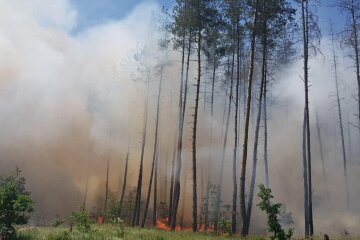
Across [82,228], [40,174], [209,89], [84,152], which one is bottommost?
[82,228]

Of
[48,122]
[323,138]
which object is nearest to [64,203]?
[48,122]

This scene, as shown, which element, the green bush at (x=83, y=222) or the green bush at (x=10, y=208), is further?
the green bush at (x=83, y=222)

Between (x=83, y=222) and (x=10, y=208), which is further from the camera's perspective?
(x=83, y=222)

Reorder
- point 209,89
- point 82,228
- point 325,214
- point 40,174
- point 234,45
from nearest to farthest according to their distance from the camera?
point 82,228, point 234,45, point 325,214, point 40,174, point 209,89

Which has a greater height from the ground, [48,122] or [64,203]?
[48,122]

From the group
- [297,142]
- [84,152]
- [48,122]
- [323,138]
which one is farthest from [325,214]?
[48,122]

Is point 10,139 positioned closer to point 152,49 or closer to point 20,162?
point 20,162

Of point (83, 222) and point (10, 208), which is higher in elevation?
point (10, 208)

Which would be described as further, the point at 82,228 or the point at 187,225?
the point at 187,225

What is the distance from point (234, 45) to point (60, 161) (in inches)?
984

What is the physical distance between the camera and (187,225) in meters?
40.2

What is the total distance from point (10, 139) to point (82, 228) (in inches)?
1083

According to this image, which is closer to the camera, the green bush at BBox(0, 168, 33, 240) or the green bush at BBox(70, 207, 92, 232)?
the green bush at BBox(0, 168, 33, 240)

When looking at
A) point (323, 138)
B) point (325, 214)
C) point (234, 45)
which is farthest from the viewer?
point (323, 138)
